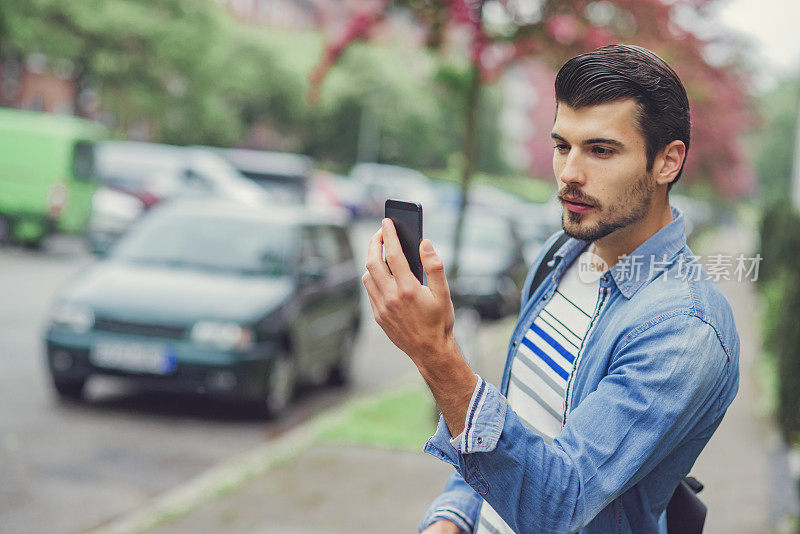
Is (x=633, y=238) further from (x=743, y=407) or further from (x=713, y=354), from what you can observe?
(x=743, y=407)

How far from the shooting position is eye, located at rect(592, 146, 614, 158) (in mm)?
1713

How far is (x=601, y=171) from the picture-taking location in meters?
1.71

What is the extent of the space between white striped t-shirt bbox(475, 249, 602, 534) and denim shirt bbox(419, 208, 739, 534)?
0.17 ft

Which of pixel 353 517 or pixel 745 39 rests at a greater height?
pixel 745 39

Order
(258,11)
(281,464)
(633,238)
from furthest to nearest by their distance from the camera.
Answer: (258,11)
(281,464)
(633,238)

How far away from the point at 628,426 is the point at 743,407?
26.5 ft

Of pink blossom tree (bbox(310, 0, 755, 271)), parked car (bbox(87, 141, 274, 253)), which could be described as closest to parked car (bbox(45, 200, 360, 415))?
pink blossom tree (bbox(310, 0, 755, 271))

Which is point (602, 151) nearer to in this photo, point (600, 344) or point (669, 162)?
point (669, 162)

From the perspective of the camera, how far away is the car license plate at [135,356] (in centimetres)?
748

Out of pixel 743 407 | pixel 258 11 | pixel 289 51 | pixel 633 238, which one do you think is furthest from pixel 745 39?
pixel 258 11

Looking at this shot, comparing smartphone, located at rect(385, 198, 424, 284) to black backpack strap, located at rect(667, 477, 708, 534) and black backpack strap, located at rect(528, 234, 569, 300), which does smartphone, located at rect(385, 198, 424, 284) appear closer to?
black backpack strap, located at rect(528, 234, 569, 300)

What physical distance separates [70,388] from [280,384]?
1690 mm

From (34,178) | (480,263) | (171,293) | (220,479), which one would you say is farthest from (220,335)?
(34,178)

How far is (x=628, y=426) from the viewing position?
1.57 m
